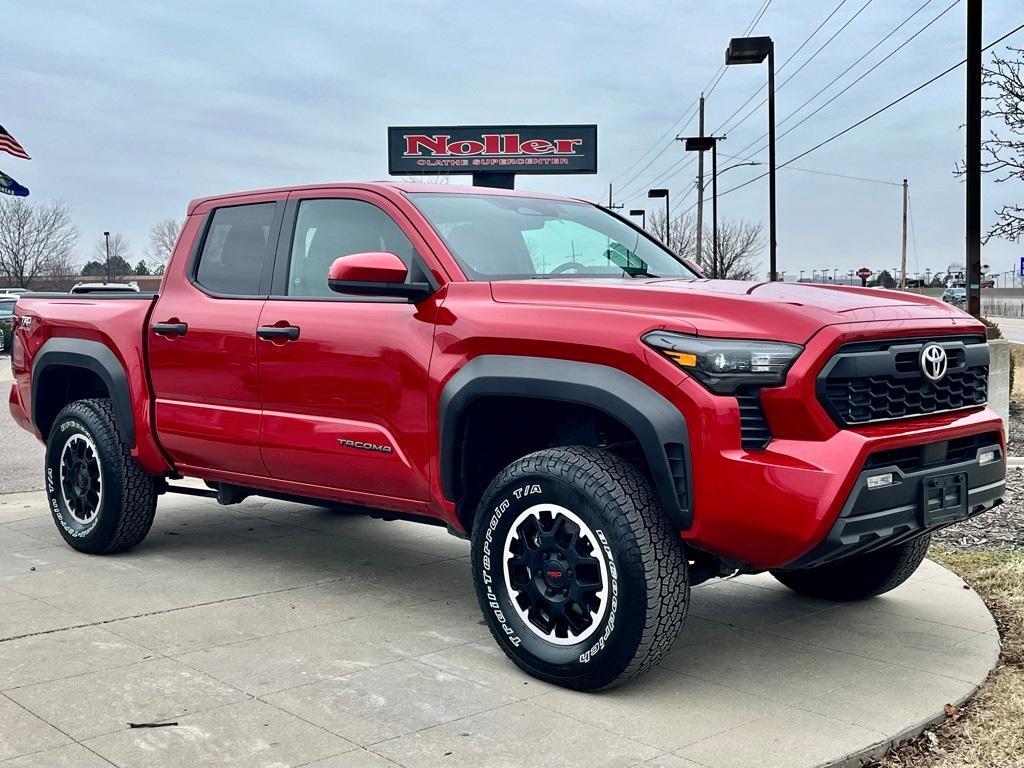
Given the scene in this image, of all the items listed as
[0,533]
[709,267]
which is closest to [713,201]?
[709,267]

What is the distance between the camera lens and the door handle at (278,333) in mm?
5176

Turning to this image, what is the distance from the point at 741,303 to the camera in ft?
13.0

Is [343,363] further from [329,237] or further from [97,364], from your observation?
[97,364]

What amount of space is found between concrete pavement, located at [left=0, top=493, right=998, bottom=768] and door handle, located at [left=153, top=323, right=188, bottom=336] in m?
1.24

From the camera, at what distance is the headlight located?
3824mm

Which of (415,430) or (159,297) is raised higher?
(159,297)

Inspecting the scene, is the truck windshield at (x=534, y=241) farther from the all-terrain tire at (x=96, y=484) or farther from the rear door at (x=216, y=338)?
the all-terrain tire at (x=96, y=484)

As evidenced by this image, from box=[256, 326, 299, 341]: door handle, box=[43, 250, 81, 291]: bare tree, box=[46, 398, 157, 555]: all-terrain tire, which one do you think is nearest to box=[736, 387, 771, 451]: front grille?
box=[256, 326, 299, 341]: door handle

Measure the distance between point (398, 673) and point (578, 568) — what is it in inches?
32.0

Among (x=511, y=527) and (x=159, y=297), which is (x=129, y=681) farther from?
(x=159, y=297)

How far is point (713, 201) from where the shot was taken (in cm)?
5059

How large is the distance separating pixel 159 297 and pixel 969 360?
3.92 metres

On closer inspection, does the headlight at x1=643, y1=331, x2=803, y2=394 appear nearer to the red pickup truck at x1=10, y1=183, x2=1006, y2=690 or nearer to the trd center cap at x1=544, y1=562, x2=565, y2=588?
the red pickup truck at x1=10, y1=183, x2=1006, y2=690

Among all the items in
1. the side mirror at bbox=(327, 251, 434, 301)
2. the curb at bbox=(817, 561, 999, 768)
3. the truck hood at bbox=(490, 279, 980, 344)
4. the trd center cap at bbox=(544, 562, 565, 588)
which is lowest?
the curb at bbox=(817, 561, 999, 768)
